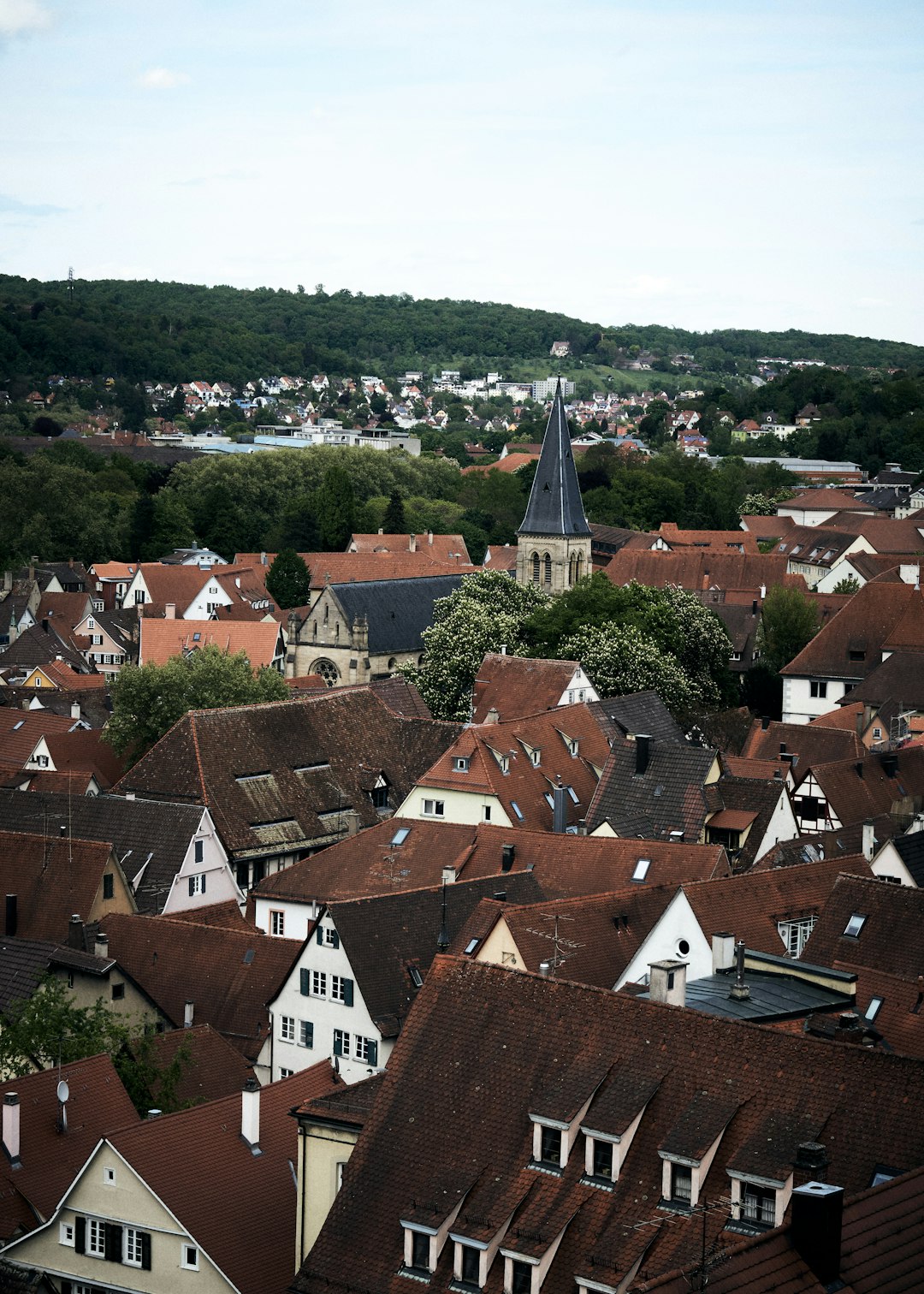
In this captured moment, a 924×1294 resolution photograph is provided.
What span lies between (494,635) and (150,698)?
56.3 feet

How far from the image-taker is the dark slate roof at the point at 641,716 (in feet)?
210

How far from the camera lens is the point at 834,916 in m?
34.4

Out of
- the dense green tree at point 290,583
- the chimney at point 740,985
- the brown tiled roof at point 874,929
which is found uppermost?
the chimney at point 740,985

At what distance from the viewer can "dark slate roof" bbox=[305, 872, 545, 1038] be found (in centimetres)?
3772

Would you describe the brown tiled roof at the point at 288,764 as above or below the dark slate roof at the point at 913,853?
below

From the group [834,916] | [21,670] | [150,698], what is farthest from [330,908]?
[21,670]

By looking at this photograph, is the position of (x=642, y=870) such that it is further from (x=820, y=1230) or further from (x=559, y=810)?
(x=820, y=1230)

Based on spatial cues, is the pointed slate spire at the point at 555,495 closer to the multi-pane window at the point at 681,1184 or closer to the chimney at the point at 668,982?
the chimney at the point at 668,982

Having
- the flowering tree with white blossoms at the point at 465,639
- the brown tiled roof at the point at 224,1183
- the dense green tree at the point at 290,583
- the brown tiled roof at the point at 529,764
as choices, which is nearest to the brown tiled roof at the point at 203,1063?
the brown tiled roof at the point at 224,1183

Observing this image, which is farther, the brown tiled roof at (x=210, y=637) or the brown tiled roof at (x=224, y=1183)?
the brown tiled roof at (x=210, y=637)

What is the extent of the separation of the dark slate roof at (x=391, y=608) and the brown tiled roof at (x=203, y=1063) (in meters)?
60.0

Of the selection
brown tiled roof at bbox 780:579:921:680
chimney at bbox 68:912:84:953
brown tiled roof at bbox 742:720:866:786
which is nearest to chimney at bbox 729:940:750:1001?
chimney at bbox 68:912:84:953

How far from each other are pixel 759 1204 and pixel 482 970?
16.1 feet

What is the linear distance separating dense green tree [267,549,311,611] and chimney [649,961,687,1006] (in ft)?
316
